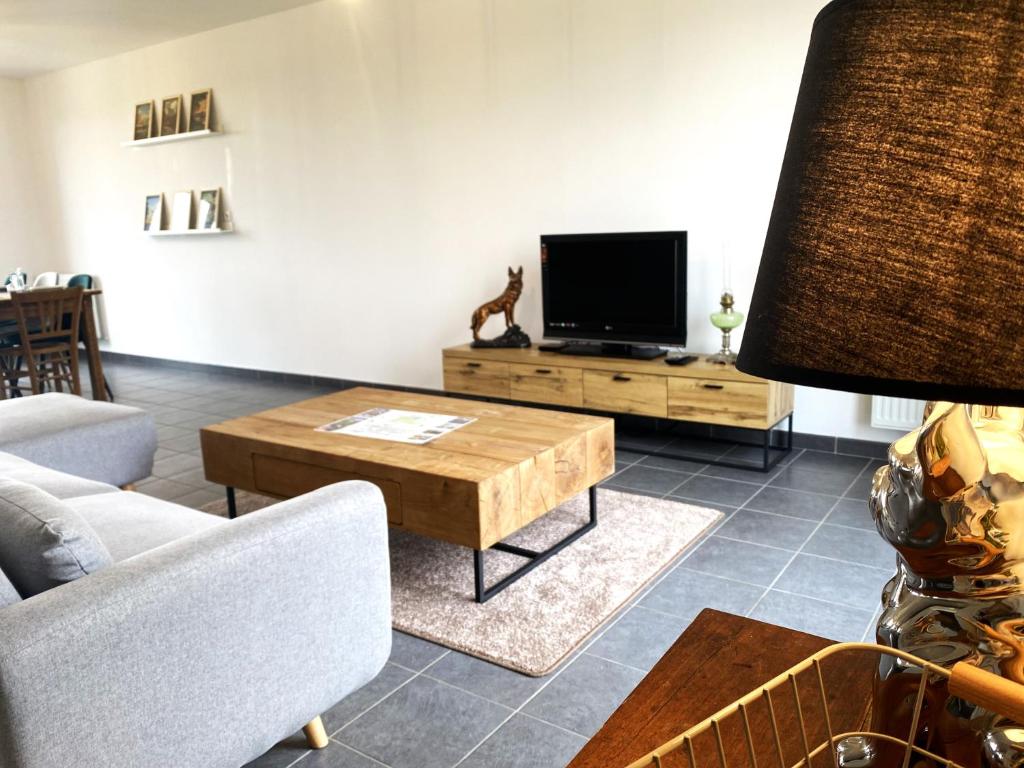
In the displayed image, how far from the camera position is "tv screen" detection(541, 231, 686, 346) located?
13.6 ft

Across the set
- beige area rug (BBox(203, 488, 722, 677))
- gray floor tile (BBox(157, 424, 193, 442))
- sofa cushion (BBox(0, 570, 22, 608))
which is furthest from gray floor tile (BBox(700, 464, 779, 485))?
gray floor tile (BBox(157, 424, 193, 442))

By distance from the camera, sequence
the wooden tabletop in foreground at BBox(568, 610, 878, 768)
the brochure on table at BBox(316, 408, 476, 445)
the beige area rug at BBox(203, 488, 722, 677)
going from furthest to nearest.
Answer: the brochure on table at BBox(316, 408, 476, 445)
the beige area rug at BBox(203, 488, 722, 677)
the wooden tabletop in foreground at BBox(568, 610, 878, 768)

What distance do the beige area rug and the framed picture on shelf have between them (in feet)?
14.4

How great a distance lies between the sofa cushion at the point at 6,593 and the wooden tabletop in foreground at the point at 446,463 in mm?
1226

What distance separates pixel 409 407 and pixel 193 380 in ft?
13.3

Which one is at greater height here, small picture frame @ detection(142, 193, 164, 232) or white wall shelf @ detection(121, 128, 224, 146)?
white wall shelf @ detection(121, 128, 224, 146)

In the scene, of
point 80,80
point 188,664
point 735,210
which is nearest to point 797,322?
point 188,664

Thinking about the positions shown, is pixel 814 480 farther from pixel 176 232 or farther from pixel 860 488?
pixel 176 232

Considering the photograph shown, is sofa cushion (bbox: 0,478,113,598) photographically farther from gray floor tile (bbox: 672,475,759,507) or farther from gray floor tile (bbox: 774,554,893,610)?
gray floor tile (bbox: 672,475,759,507)

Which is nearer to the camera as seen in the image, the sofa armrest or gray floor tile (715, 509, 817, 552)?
the sofa armrest

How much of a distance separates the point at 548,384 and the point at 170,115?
441 centimetres

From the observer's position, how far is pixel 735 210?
4.11 meters

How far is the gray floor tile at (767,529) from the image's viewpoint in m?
3.00

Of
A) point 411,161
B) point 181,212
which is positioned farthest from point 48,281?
point 411,161
